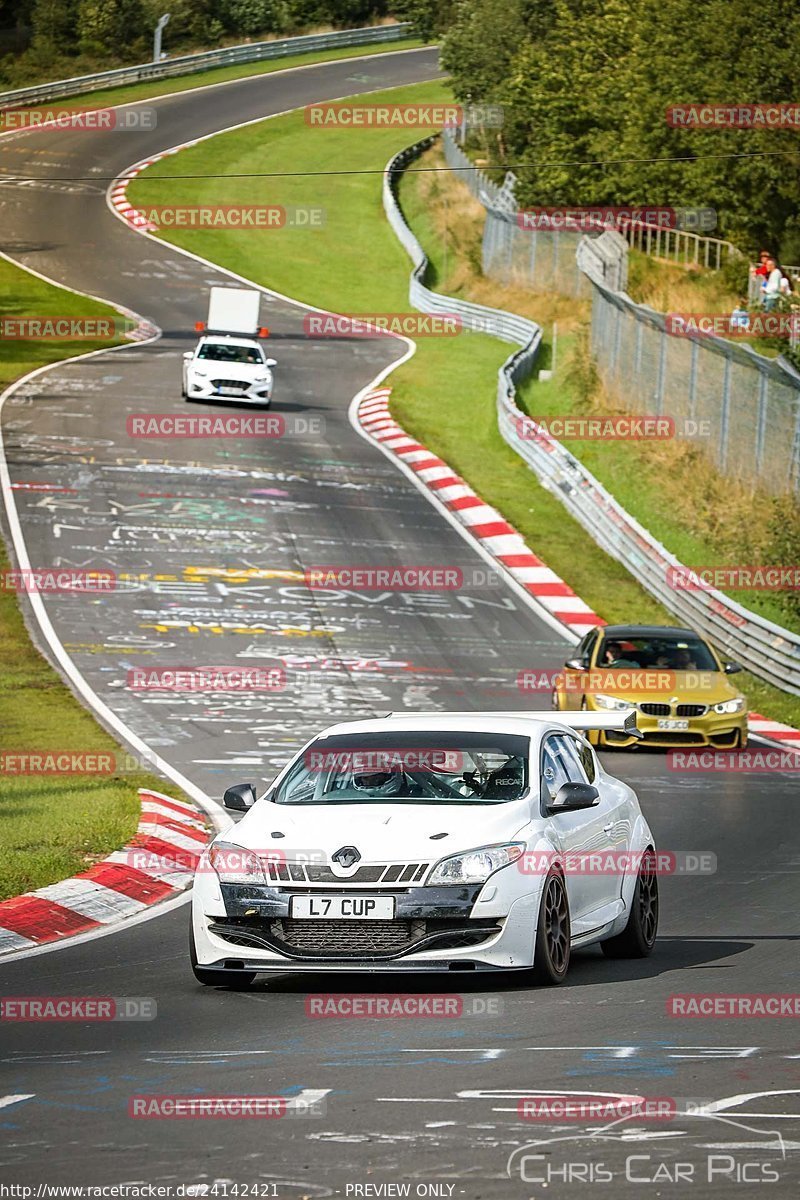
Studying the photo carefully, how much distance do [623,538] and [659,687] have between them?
443 inches

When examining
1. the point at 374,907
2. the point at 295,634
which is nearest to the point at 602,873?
the point at 374,907

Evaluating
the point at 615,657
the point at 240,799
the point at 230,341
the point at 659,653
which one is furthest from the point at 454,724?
the point at 230,341

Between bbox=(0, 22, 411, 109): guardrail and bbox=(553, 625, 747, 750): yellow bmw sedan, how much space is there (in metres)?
68.9

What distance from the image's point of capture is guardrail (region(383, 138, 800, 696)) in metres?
27.3

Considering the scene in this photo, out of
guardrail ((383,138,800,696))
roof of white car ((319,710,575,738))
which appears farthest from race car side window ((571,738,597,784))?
guardrail ((383,138,800,696))

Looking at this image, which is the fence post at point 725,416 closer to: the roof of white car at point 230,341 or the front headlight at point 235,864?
the roof of white car at point 230,341

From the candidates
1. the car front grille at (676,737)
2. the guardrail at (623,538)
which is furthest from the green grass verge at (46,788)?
the guardrail at (623,538)

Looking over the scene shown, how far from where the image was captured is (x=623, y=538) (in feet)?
111

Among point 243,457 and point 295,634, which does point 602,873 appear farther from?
point 243,457

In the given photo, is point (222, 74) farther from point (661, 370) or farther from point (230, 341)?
point (661, 370)

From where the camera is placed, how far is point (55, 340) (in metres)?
51.9

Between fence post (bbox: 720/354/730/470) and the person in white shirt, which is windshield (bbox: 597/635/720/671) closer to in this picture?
fence post (bbox: 720/354/730/470)

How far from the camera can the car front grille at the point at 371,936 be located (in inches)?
383

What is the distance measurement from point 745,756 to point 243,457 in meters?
19.2
